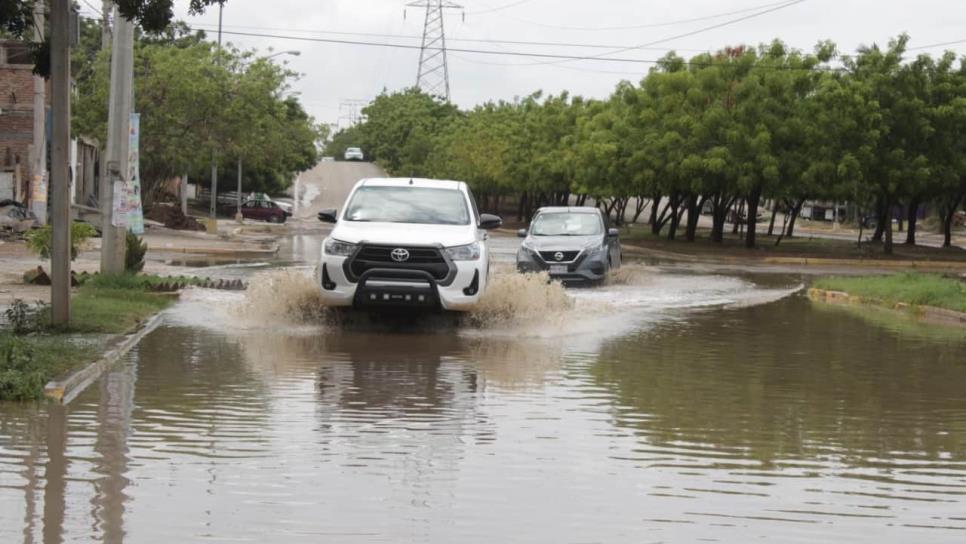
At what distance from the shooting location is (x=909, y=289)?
23.8 metres

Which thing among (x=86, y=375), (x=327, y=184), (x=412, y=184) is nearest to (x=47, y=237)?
(x=412, y=184)

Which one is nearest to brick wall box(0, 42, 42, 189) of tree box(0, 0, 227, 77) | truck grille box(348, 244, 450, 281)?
Result: tree box(0, 0, 227, 77)

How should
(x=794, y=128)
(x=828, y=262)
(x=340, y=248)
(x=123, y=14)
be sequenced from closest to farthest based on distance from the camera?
(x=123, y=14), (x=340, y=248), (x=828, y=262), (x=794, y=128)

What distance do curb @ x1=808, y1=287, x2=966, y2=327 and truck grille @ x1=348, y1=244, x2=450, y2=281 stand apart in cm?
866

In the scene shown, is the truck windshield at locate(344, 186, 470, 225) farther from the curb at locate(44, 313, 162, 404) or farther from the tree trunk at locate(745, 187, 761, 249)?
the tree trunk at locate(745, 187, 761, 249)

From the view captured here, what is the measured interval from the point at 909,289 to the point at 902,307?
1.07 metres

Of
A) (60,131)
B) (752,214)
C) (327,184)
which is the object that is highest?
(60,131)

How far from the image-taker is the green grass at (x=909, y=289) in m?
22.1

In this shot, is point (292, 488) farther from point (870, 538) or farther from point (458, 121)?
point (458, 121)

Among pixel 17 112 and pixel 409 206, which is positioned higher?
pixel 17 112

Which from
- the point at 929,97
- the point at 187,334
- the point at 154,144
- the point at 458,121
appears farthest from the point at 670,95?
the point at 458,121

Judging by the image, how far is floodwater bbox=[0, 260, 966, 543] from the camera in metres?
7.02

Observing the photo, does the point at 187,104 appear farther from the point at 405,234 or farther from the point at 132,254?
the point at 405,234

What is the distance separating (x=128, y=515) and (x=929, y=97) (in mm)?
44078
